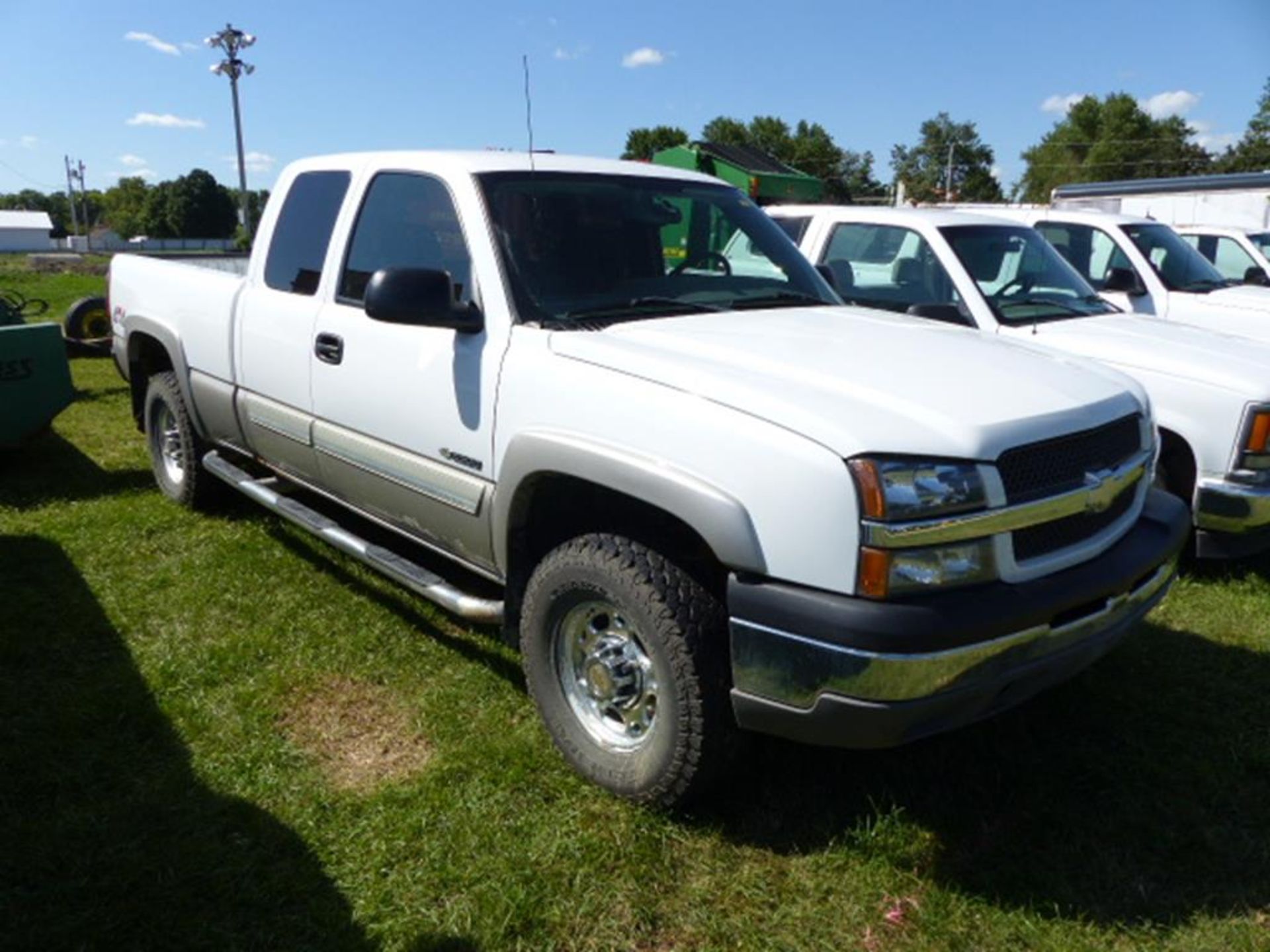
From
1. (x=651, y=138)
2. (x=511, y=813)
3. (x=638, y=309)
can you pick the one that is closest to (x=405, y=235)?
(x=638, y=309)

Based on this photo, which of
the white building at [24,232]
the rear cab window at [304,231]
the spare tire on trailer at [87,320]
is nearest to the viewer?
the rear cab window at [304,231]

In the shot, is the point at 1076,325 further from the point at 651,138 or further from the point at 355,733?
the point at 651,138

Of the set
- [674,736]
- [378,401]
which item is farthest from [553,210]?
[674,736]

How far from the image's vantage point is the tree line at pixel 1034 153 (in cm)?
7350

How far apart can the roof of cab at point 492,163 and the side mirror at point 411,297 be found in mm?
636

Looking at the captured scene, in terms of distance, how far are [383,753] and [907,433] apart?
2.09 meters

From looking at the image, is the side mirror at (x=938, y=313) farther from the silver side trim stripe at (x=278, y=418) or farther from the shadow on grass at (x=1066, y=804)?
the silver side trim stripe at (x=278, y=418)

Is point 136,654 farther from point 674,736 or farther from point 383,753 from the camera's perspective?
point 674,736

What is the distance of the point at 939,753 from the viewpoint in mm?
3340

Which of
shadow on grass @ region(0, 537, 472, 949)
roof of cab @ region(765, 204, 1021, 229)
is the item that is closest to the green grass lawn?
shadow on grass @ region(0, 537, 472, 949)

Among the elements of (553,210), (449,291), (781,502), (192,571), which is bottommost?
(192,571)

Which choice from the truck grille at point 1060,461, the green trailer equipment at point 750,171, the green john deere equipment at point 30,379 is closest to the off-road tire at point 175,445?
the green john deere equipment at point 30,379

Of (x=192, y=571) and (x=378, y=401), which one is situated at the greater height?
(x=378, y=401)

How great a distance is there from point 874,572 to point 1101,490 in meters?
0.86
